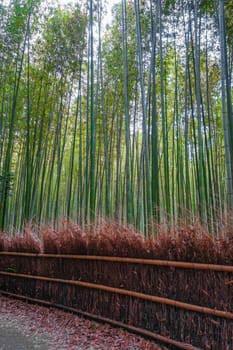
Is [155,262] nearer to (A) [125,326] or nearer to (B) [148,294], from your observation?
(B) [148,294]

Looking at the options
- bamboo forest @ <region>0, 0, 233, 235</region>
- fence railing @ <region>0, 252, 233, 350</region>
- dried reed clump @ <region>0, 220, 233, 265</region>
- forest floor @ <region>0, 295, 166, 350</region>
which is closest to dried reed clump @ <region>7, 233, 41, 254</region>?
dried reed clump @ <region>0, 220, 233, 265</region>

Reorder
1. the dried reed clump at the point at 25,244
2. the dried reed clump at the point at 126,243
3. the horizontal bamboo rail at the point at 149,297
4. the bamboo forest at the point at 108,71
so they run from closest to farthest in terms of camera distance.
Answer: the horizontal bamboo rail at the point at 149,297 → the dried reed clump at the point at 126,243 → the dried reed clump at the point at 25,244 → the bamboo forest at the point at 108,71

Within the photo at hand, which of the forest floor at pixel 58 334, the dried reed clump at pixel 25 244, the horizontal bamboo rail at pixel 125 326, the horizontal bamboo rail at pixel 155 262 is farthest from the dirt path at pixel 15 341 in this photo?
the dried reed clump at pixel 25 244

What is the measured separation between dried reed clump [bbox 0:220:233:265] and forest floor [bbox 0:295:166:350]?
2.29ft

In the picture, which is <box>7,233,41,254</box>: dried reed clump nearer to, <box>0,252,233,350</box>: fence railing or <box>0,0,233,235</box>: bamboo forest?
<box>0,252,233,350</box>: fence railing

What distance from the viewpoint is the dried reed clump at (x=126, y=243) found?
224 cm

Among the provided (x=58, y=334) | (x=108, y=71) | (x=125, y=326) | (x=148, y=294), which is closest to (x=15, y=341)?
(x=58, y=334)

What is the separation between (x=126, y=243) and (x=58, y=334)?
1.08 meters

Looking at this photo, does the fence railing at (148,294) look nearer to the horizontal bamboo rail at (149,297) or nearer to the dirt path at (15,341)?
the horizontal bamboo rail at (149,297)

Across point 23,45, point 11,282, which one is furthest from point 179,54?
point 11,282

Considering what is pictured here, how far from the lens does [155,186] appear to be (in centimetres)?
438

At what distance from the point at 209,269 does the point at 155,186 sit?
7.38ft

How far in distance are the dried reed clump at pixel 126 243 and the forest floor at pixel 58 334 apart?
699 mm

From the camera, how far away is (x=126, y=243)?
2947mm
